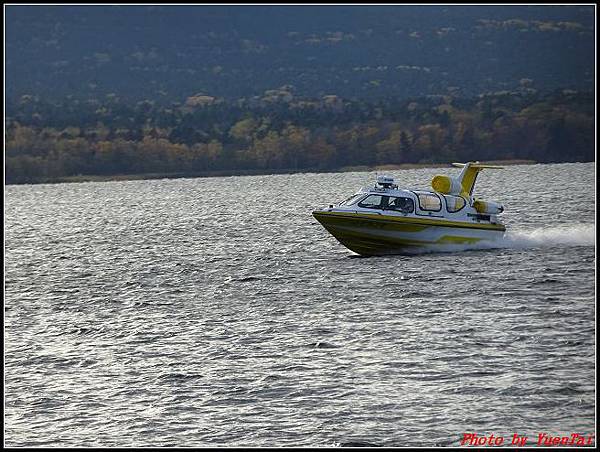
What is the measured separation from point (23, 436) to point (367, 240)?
26.0 m

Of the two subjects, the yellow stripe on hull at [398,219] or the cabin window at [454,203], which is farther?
the cabin window at [454,203]

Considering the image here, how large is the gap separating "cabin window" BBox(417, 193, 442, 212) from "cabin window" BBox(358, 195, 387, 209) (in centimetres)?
183

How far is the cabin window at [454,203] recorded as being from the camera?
158 ft

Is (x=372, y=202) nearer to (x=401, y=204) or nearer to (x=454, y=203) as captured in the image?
(x=401, y=204)

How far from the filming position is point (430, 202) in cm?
4772

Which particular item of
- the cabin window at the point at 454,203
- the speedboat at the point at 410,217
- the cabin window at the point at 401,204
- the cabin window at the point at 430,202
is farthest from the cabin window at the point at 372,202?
the cabin window at the point at 454,203

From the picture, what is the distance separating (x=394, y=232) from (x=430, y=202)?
2.02m

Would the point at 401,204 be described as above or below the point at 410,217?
above

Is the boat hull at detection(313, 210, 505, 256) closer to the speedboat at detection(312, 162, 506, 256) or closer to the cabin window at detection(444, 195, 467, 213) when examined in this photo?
the speedboat at detection(312, 162, 506, 256)

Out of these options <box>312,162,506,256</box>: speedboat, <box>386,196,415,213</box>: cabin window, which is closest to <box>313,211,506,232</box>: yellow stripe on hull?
<box>312,162,506,256</box>: speedboat

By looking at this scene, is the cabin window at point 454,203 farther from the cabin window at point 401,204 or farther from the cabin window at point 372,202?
the cabin window at point 372,202

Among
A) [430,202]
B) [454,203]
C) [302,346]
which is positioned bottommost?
[302,346]

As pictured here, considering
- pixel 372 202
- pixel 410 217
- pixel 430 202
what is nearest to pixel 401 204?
pixel 410 217

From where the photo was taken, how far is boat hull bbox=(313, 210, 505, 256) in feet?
153
